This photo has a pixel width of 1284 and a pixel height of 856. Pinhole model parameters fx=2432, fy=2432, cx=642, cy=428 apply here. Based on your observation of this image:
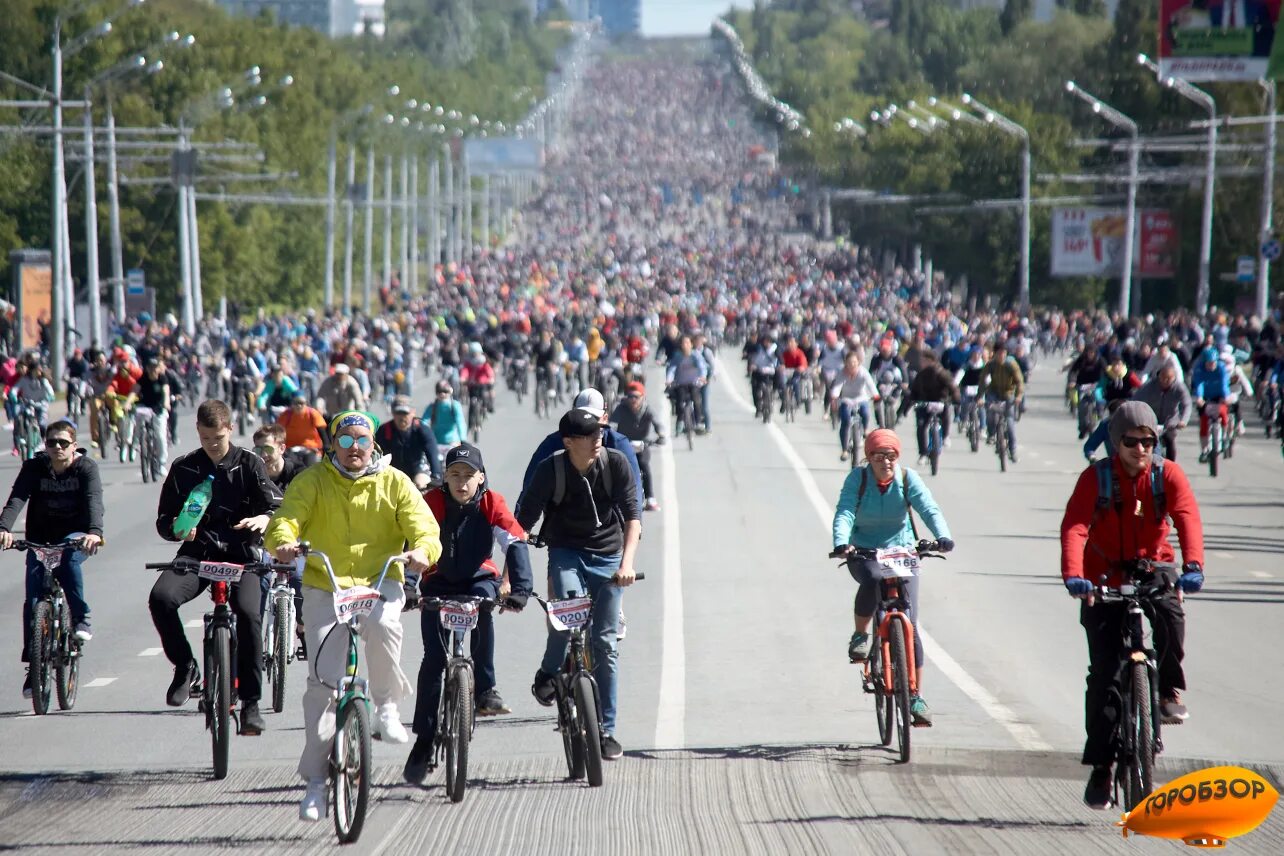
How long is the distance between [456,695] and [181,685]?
93.4 inches

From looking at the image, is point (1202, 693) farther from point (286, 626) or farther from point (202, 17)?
point (202, 17)

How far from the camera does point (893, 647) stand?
10.4 metres

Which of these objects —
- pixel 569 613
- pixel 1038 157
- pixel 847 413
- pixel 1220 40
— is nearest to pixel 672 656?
pixel 569 613

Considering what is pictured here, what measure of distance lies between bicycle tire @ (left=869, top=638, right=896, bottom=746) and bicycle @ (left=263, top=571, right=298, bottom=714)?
2915 mm

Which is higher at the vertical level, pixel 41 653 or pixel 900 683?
pixel 900 683

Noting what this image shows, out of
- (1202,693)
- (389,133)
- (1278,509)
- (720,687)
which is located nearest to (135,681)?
(720,687)

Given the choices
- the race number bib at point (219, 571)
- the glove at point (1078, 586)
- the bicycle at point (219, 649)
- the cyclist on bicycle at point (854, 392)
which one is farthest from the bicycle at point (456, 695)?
the cyclist on bicycle at point (854, 392)

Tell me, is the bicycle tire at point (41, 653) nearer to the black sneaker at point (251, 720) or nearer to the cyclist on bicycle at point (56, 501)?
the cyclist on bicycle at point (56, 501)

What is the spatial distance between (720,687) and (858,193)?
3632 inches

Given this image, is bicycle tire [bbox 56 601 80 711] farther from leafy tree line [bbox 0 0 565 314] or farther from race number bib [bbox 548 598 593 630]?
leafy tree line [bbox 0 0 565 314]

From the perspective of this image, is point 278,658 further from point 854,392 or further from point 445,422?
point 854,392

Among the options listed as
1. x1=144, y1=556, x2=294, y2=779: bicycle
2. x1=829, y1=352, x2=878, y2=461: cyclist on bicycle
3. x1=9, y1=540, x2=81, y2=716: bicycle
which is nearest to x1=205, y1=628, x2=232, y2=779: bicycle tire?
x1=144, y1=556, x2=294, y2=779: bicycle

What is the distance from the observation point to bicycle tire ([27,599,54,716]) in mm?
11359

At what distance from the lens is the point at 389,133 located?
11975 cm
